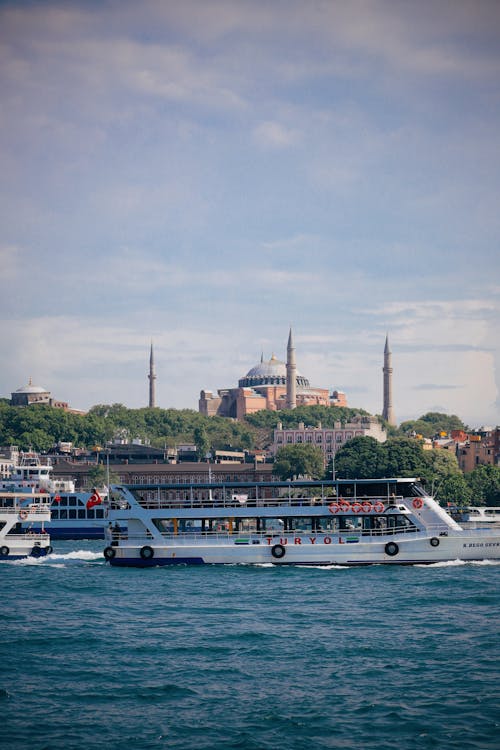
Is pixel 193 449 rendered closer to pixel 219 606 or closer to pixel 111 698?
pixel 219 606

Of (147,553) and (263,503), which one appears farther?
(263,503)

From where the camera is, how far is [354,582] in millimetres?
46031

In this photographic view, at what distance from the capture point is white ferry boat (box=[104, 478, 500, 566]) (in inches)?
2020

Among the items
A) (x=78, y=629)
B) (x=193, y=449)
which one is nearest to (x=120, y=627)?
(x=78, y=629)

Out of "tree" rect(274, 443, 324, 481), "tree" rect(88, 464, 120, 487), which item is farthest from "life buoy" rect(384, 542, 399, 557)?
"tree" rect(88, 464, 120, 487)

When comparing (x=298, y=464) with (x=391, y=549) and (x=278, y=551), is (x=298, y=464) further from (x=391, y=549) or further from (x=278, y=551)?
(x=391, y=549)

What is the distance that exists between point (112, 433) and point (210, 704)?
16437 cm

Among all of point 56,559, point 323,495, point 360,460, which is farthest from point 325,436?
point 323,495

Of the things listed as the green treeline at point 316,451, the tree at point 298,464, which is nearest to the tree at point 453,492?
the green treeline at point 316,451

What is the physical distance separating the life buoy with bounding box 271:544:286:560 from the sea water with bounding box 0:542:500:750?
419 centimetres

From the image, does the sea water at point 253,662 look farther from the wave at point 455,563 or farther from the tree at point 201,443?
the tree at point 201,443

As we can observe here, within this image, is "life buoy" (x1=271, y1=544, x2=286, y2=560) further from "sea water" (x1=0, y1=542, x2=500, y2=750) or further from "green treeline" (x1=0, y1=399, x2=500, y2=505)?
"green treeline" (x1=0, y1=399, x2=500, y2=505)

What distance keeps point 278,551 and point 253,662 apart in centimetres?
2231

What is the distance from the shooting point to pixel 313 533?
173 ft
